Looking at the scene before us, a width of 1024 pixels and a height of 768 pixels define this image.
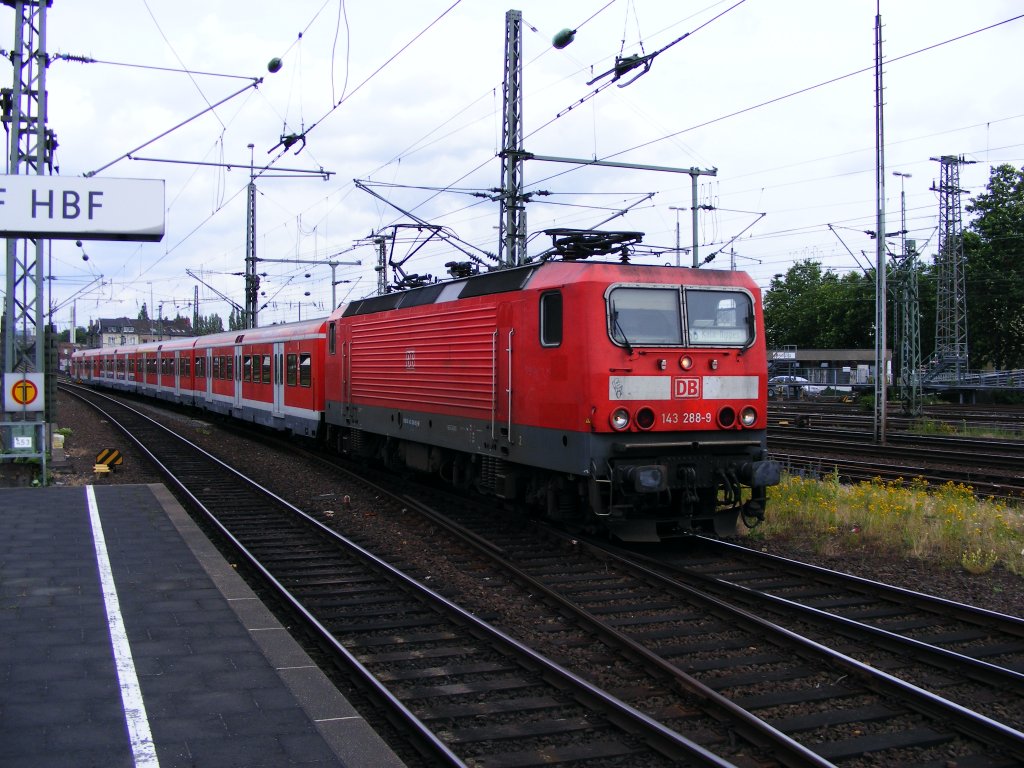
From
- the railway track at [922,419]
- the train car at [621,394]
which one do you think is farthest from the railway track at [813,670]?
the railway track at [922,419]

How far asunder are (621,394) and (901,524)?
405 centimetres

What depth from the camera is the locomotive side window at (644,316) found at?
9.46 meters

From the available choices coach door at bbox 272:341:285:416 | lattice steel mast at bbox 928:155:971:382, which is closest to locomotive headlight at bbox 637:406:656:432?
coach door at bbox 272:341:285:416

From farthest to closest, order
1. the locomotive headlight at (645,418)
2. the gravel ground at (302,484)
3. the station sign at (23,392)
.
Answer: the station sign at (23,392) → the locomotive headlight at (645,418) → the gravel ground at (302,484)

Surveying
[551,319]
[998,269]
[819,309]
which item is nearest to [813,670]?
[551,319]

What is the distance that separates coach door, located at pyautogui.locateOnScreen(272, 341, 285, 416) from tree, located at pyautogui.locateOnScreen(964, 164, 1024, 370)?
3810cm

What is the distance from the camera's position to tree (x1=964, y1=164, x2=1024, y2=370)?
1784 inches

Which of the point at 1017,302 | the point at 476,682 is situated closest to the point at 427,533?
the point at 476,682

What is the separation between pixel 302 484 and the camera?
52.4 feet

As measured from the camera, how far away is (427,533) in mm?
11273

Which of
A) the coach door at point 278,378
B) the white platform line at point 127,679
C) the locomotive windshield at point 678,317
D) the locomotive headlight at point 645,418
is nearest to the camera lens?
the white platform line at point 127,679

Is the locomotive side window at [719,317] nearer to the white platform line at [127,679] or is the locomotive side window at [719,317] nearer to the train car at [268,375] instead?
the white platform line at [127,679]

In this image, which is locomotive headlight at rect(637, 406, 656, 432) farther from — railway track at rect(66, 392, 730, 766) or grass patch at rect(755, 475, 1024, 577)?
railway track at rect(66, 392, 730, 766)

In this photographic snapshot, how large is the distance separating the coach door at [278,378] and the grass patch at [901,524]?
43.3ft
